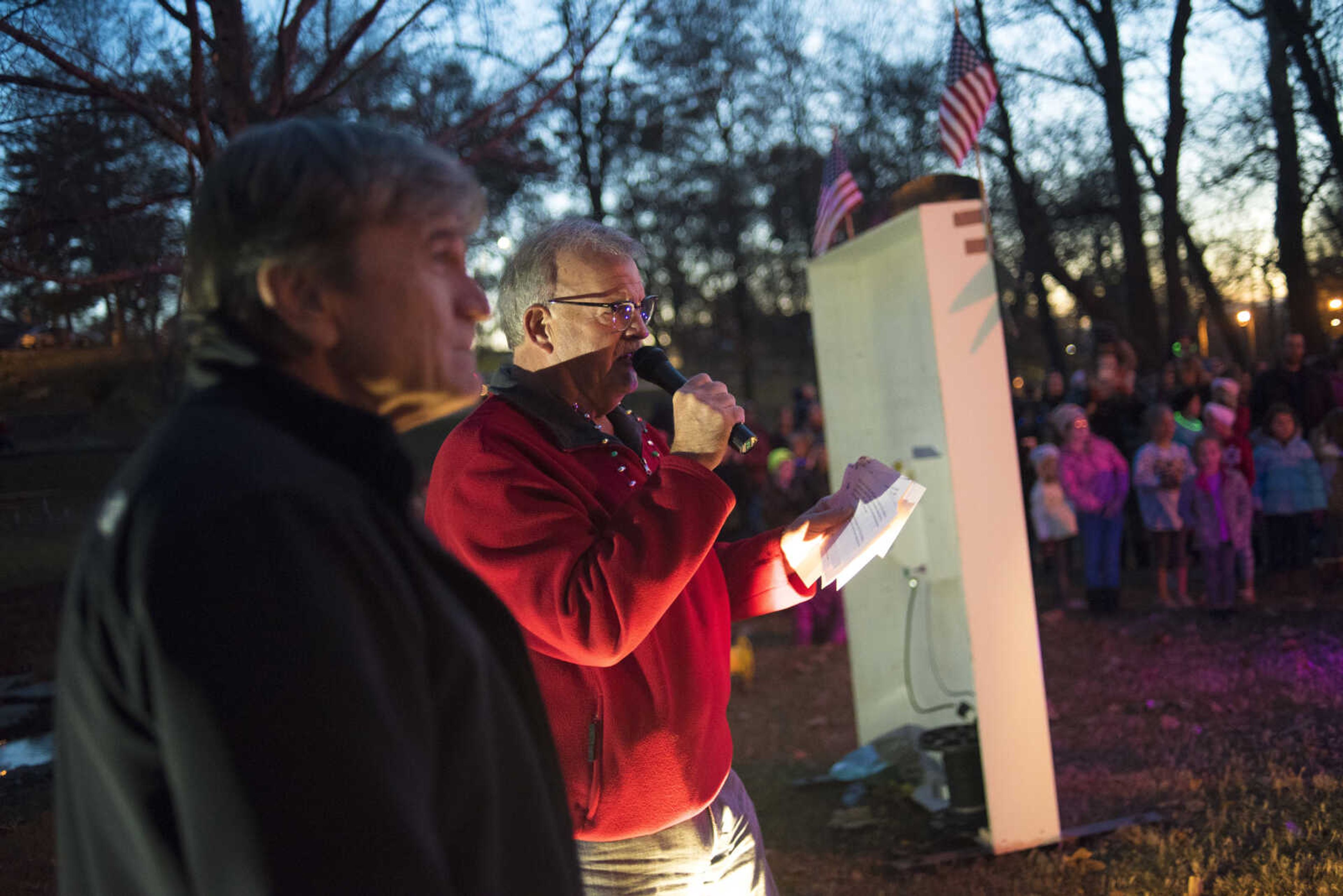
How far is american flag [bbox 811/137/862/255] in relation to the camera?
21.0 ft

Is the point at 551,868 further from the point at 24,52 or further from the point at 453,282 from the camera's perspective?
the point at 24,52

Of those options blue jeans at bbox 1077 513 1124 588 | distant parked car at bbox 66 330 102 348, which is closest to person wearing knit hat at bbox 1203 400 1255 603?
blue jeans at bbox 1077 513 1124 588

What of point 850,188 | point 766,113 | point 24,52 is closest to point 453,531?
point 24,52

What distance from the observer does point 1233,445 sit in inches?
382

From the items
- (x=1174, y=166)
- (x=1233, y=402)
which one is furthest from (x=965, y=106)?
(x=1174, y=166)

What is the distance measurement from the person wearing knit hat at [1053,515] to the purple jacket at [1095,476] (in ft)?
0.30

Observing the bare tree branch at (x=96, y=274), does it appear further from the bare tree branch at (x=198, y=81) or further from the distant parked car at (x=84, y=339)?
the distant parked car at (x=84, y=339)

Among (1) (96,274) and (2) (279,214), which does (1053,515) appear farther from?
(2) (279,214)

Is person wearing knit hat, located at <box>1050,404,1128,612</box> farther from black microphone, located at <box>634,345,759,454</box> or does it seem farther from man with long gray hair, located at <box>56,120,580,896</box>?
man with long gray hair, located at <box>56,120,580,896</box>

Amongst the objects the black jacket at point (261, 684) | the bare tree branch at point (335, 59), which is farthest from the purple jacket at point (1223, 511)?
the black jacket at point (261, 684)

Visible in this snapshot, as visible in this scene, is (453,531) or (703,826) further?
(703,826)

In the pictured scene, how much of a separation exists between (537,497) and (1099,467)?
8.75 meters

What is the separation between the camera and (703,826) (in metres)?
2.28

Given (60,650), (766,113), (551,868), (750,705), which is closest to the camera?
(60,650)
